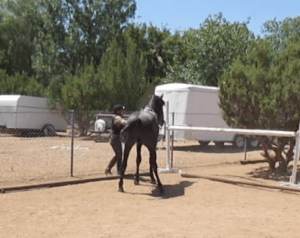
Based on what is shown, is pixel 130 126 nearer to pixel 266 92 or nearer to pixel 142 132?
pixel 142 132

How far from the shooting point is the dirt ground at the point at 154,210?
6.50 m

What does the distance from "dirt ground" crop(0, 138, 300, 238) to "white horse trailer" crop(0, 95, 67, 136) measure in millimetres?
15188

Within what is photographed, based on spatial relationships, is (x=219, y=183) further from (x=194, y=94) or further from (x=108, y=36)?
(x=108, y=36)

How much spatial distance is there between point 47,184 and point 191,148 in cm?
1201

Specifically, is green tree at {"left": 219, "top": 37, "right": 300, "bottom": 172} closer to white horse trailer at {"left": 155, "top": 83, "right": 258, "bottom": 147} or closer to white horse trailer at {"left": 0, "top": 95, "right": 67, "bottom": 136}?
white horse trailer at {"left": 155, "top": 83, "right": 258, "bottom": 147}

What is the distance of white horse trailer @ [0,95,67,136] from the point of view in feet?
82.3

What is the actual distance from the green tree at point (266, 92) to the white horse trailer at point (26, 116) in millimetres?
14228

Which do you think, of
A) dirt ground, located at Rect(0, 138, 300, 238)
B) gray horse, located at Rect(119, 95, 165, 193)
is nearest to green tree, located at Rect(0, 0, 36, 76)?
dirt ground, located at Rect(0, 138, 300, 238)

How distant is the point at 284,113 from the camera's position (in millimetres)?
11336

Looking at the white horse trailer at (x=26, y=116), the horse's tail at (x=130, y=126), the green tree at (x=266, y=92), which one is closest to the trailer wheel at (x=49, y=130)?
the white horse trailer at (x=26, y=116)

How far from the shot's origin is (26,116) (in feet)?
83.7

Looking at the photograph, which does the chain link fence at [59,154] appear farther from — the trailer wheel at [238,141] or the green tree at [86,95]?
the trailer wheel at [238,141]

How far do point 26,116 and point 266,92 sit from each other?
17.2 meters

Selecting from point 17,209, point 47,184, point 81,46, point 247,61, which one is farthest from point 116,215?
point 81,46
